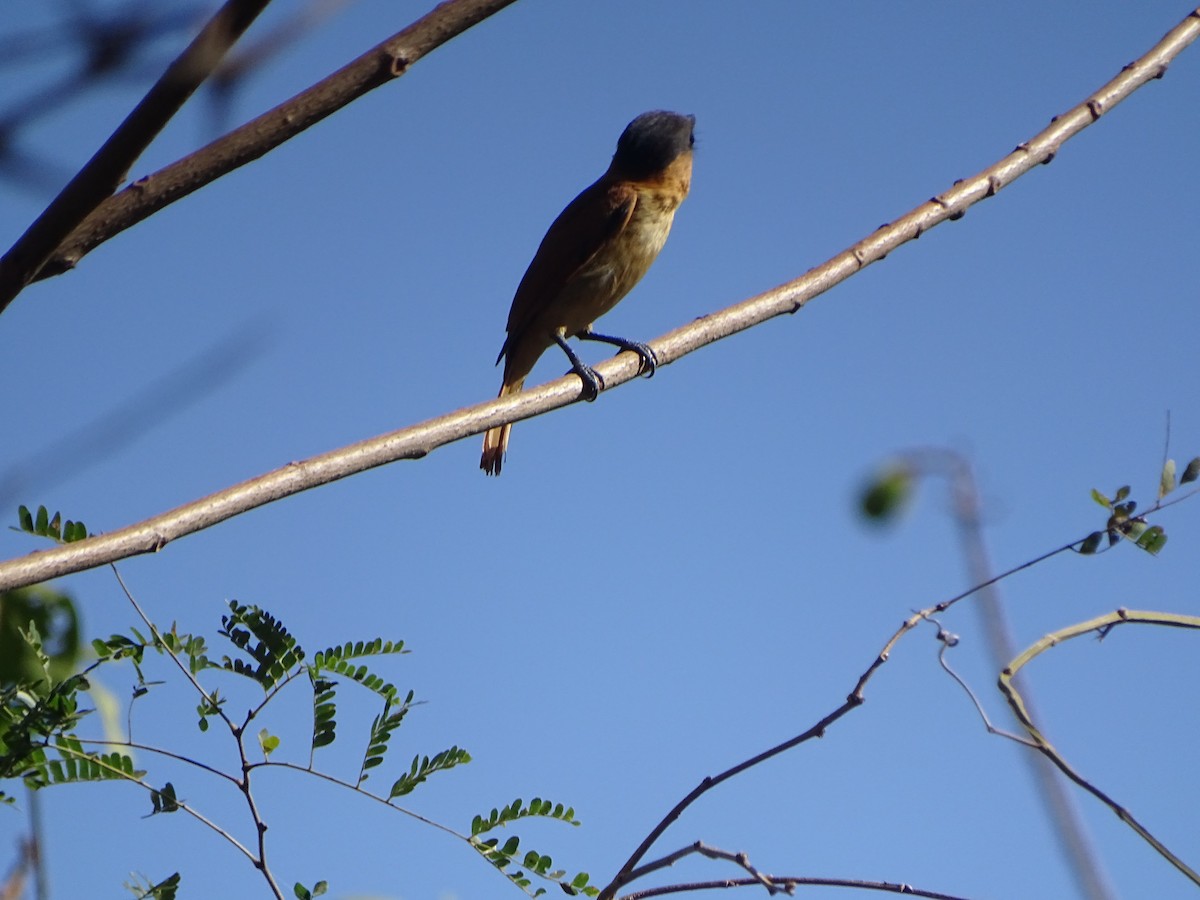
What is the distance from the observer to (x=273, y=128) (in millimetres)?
1365

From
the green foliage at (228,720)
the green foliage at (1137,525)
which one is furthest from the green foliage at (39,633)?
the green foliage at (1137,525)

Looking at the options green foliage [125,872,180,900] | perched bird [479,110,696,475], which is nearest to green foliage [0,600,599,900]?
green foliage [125,872,180,900]

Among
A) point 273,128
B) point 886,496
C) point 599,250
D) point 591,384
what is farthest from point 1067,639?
point 599,250

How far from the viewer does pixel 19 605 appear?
2.01m

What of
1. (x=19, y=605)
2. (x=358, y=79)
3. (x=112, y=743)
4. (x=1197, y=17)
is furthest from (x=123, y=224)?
(x=1197, y=17)

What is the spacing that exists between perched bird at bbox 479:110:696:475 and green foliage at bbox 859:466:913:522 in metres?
3.87

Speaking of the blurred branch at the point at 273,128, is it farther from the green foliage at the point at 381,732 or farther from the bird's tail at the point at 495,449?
the bird's tail at the point at 495,449

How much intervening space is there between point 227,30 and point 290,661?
1.52m

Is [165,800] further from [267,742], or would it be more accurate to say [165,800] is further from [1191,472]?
[1191,472]

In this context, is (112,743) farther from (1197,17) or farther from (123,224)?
(1197,17)

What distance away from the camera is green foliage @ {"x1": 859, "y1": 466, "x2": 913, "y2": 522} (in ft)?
5.47

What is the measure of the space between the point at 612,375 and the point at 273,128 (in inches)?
70.7

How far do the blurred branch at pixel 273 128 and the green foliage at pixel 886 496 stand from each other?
0.76 m

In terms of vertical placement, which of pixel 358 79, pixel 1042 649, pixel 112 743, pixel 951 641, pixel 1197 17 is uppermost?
pixel 1197 17
